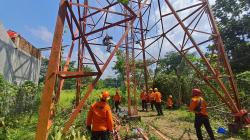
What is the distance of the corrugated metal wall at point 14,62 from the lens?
651 inches

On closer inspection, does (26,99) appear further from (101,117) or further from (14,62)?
(101,117)

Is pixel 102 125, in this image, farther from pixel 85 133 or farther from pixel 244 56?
pixel 244 56

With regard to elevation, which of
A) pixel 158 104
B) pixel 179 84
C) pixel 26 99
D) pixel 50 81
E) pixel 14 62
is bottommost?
pixel 158 104

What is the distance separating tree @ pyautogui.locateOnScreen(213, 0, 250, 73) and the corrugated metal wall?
80.9 ft

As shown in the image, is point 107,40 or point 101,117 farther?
point 107,40

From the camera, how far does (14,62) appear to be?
1886 centimetres

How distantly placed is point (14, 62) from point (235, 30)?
2988 centimetres

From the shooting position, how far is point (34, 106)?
18.7 m

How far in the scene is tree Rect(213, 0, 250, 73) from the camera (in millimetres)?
37562

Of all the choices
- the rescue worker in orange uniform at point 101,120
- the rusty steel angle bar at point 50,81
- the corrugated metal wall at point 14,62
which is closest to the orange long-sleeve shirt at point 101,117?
the rescue worker in orange uniform at point 101,120

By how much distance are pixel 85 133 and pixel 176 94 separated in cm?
1790

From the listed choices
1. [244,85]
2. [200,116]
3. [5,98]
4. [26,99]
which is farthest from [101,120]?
[244,85]

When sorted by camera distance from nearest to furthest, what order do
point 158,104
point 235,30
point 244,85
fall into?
point 158,104 < point 244,85 < point 235,30

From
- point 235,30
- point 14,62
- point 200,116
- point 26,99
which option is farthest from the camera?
point 235,30
